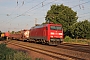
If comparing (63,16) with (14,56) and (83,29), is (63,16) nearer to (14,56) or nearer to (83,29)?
(83,29)

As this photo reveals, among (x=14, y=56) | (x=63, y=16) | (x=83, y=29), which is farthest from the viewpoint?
(x=63, y=16)

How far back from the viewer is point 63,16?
65312 mm

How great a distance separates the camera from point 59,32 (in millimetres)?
29172

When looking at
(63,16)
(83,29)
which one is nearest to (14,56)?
(83,29)

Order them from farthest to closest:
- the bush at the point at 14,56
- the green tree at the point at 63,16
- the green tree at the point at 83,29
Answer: the green tree at the point at 63,16
the green tree at the point at 83,29
the bush at the point at 14,56

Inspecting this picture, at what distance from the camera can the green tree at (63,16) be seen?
65562mm

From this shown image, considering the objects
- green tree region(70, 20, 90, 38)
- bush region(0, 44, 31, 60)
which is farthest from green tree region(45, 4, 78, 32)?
bush region(0, 44, 31, 60)

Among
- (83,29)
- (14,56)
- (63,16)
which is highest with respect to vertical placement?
(63,16)

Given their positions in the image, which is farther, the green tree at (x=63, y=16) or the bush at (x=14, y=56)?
the green tree at (x=63, y=16)

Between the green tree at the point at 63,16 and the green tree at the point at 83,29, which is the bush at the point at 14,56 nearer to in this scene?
the green tree at the point at 83,29

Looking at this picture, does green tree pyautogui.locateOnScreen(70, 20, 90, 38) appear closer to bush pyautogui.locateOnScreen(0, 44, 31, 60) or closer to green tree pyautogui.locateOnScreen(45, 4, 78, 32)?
green tree pyautogui.locateOnScreen(45, 4, 78, 32)

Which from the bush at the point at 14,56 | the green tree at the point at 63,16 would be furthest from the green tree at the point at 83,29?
the bush at the point at 14,56

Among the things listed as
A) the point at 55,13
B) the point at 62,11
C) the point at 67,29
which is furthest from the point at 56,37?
the point at 55,13

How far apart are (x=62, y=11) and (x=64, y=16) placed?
11.2ft
